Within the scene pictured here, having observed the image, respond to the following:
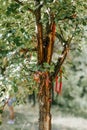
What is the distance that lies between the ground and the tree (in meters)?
7.95

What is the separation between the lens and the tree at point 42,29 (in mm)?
4043

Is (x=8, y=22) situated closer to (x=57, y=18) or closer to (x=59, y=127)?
(x=57, y=18)

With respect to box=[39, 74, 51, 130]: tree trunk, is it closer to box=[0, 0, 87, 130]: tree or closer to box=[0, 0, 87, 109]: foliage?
box=[0, 0, 87, 130]: tree

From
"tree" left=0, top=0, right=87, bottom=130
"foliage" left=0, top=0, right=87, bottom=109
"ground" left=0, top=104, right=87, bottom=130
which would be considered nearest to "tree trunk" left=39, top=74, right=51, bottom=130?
"tree" left=0, top=0, right=87, bottom=130

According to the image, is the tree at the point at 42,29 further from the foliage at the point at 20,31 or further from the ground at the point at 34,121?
the ground at the point at 34,121

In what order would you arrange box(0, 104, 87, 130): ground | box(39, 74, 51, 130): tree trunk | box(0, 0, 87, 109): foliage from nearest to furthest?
box(0, 0, 87, 109): foliage < box(39, 74, 51, 130): tree trunk < box(0, 104, 87, 130): ground

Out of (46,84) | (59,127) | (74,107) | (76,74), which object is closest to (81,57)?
(76,74)

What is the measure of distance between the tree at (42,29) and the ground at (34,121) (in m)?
7.95

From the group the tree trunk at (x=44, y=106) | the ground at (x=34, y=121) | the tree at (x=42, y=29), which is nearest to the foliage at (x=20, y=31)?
the tree at (x=42, y=29)

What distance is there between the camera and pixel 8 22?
14.9ft

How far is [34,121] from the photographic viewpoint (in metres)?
13.6

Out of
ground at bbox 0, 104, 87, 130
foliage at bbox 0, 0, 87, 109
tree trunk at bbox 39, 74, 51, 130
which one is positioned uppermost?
foliage at bbox 0, 0, 87, 109

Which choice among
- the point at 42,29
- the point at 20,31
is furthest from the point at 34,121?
the point at 20,31

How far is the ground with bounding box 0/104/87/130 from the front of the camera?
12863 millimetres
